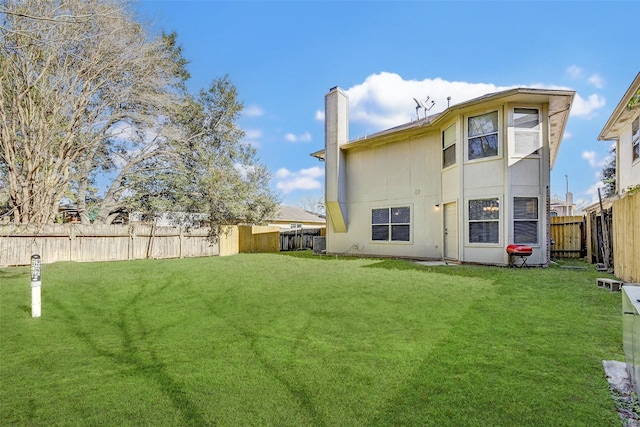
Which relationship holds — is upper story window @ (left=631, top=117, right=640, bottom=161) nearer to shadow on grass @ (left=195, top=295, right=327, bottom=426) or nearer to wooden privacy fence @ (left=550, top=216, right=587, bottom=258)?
wooden privacy fence @ (left=550, top=216, right=587, bottom=258)

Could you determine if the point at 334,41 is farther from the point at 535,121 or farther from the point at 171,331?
the point at 171,331

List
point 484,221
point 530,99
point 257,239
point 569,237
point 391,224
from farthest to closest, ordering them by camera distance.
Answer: point 257,239
point 569,237
point 391,224
point 484,221
point 530,99

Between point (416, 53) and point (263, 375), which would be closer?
point (263, 375)

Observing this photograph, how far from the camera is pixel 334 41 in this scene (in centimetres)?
1404

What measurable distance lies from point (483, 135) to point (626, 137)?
5.74 m

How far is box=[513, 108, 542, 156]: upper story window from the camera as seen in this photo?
9.16m

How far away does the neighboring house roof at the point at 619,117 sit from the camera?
8.50 metres

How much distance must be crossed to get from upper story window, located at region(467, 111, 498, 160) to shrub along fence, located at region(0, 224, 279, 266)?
38.2 feet

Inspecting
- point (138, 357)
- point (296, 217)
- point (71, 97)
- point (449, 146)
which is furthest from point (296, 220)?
Answer: point (138, 357)

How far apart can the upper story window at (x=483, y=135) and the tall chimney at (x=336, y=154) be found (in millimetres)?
5098

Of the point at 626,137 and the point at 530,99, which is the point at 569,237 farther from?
the point at 530,99

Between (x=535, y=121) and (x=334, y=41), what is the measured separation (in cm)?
848

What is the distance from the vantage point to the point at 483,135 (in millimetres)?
9602

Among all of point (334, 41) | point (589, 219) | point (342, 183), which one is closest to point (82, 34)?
point (334, 41)
